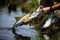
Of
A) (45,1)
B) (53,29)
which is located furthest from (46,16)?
(53,29)

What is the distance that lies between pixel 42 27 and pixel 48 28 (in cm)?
42

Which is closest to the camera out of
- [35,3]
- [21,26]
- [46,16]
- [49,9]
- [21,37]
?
[21,37]

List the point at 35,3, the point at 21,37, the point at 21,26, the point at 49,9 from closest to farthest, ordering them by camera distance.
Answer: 1. the point at 21,37
2. the point at 49,9
3. the point at 21,26
4. the point at 35,3

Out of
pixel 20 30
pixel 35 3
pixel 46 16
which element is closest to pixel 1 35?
pixel 20 30

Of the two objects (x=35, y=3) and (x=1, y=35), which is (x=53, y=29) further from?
(x=35, y=3)

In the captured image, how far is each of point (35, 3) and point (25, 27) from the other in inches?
145

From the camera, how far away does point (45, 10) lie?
9719 millimetres

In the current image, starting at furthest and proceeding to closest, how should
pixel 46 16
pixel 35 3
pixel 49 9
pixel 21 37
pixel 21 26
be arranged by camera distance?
pixel 35 3
pixel 21 26
pixel 46 16
pixel 49 9
pixel 21 37

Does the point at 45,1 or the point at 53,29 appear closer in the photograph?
the point at 53,29

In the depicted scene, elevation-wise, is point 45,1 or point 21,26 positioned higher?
point 45,1

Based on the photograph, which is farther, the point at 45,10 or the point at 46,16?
the point at 46,16

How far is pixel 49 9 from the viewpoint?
32.6ft

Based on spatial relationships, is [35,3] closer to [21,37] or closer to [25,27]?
Answer: [25,27]

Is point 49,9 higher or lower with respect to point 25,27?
higher
